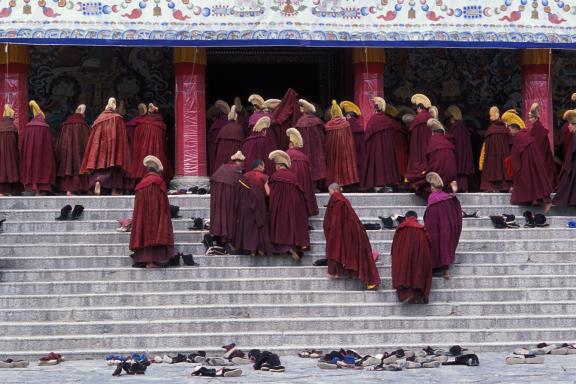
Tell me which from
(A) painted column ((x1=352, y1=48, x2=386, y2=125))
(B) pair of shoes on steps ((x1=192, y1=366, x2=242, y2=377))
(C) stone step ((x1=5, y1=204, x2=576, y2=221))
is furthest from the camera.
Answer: (A) painted column ((x1=352, y1=48, x2=386, y2=125))

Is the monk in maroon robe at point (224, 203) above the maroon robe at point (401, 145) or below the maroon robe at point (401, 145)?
below

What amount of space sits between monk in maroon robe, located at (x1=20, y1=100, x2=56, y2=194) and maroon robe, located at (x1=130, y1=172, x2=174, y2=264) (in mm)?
2851

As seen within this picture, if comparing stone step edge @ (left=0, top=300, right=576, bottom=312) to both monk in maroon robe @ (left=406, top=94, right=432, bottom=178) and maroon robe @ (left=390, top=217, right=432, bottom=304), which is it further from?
monk in maroon robe @ (left=406, top=94, right=432, bottom=178)

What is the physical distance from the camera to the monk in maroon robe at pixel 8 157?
70.1ft

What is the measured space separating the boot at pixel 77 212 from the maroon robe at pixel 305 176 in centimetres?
263

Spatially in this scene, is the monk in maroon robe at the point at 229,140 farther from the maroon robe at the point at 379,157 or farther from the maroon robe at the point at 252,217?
the maroon robe at the point at 252,217

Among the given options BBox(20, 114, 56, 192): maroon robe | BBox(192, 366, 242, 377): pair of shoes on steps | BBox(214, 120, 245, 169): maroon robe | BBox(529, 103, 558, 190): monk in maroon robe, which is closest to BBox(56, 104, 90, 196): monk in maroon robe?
BBox(20, 114, 56, 192): maroon robe

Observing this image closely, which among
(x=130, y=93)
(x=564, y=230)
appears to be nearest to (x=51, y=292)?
(x=564, y=230)

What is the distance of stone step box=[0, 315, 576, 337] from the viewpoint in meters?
17.4

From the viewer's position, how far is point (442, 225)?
1875 cm

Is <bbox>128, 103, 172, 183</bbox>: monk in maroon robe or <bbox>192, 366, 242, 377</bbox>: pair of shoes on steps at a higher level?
<bbox>128, 103, 172, 183</bbox>: monk in maroon robe

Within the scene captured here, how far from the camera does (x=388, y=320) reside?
17.7 m

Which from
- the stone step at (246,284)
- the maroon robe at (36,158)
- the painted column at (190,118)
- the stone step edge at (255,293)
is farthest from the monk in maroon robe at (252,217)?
the painted column at (190,118)

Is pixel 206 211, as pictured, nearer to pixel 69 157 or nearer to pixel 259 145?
pixel 259 145
